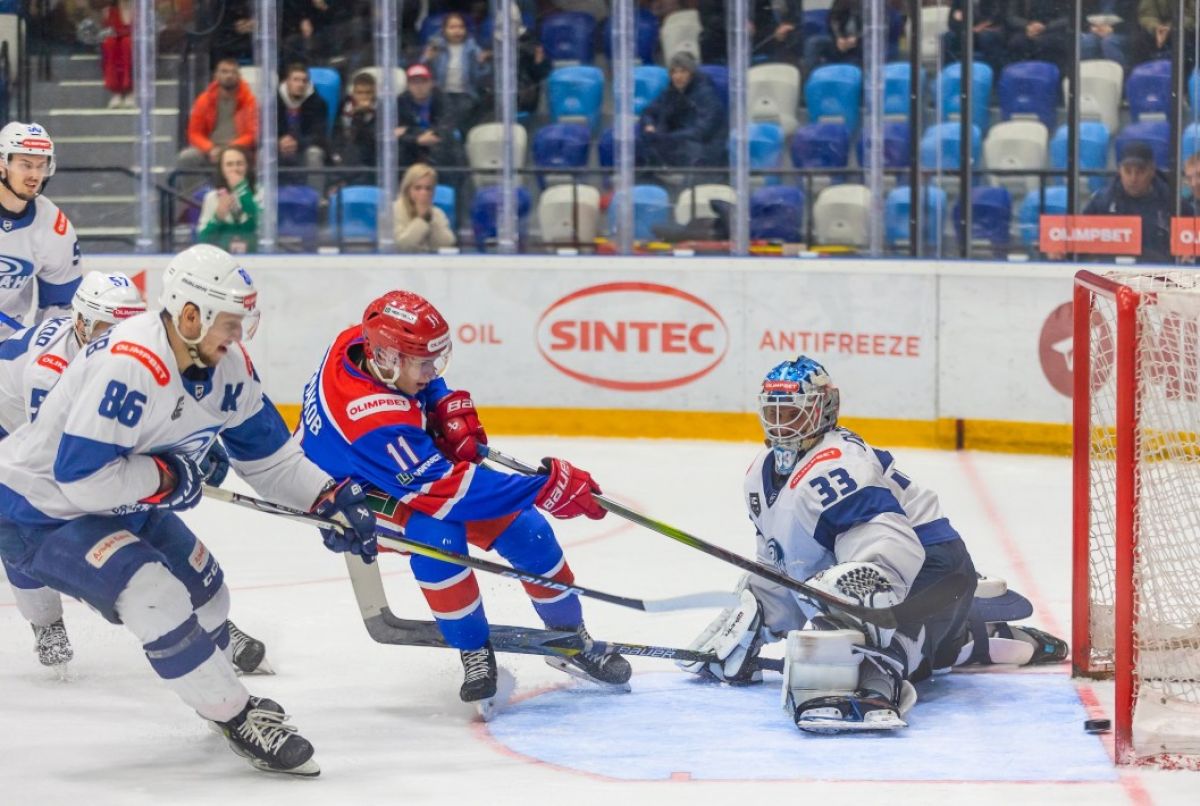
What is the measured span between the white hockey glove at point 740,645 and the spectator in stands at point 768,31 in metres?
4.07

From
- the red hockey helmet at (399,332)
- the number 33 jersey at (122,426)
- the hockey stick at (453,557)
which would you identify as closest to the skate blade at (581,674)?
the hockey stick at (453,557)

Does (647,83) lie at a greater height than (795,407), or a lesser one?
greater

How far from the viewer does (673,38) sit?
7.96 meters

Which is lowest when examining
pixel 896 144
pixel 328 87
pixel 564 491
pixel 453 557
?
pixel 453 557

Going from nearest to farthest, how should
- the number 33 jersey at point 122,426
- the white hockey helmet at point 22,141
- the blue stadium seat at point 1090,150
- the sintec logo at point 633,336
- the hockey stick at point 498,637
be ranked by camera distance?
the number 33 jersey at point 122,426
the hockey stick at point 498,637
the white hockey helmet at point 22,141
the blue stadium seat at point 1090,150
the sintec logo at point 633,336

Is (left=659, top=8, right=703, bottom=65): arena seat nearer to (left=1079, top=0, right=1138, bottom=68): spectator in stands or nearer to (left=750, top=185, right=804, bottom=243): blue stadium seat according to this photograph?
(left=750, top=185, right=804, bottom=243): blue stadium seat

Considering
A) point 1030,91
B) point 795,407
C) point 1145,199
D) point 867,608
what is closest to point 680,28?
point 1030,91

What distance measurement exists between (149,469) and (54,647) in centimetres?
117

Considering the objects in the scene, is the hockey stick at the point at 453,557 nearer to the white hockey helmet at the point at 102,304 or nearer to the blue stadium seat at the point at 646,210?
the white hockey helmet at the point at 102,304

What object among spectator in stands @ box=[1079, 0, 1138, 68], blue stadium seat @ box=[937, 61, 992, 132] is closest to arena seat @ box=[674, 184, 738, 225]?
blue stadium seat @ box=[937, 61, 992, 132]

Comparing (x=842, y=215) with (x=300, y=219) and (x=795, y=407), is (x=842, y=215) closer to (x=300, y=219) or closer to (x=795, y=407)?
(x=300, y=219)

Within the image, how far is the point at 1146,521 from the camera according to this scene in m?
3.71

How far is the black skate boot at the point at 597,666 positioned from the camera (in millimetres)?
4199

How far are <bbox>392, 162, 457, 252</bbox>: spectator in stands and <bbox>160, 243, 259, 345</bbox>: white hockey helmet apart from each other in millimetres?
4419
